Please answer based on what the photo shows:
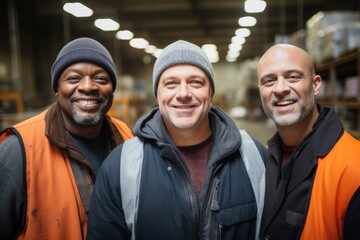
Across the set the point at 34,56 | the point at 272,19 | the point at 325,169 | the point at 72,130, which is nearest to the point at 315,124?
the point at 325,169

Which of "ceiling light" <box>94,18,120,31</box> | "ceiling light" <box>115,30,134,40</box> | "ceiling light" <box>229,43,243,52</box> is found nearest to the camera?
"ceiling light" <box>94,18,120,31</box>

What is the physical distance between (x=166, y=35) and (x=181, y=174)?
49.3 feet

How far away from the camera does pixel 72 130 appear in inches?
90.0

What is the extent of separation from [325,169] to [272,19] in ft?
41.6

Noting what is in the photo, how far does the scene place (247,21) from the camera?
11.6m

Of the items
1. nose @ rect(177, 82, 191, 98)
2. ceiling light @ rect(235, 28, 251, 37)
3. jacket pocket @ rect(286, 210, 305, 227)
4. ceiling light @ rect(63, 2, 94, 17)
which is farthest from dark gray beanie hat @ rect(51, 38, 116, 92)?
ceiling light @ rect(235, 28, 251, 37)

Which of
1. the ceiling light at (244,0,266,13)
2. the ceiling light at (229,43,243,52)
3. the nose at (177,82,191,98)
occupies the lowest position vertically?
the nose at (177,82,191,98)

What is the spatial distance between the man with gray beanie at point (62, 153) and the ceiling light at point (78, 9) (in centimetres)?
819

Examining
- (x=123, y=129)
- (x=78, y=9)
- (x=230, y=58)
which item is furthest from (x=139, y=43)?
(x=123, y=129)

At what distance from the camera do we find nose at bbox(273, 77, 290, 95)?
2000 millimetres

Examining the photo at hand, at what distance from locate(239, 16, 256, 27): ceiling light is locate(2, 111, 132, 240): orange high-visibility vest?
33.7ft

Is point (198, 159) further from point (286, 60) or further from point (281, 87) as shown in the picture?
point (286, 60)

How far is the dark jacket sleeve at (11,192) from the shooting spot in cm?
181

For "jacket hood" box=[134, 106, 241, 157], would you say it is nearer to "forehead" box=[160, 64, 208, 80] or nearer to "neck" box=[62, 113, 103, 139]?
"forehead" box=[160, 64, 208, 80]
